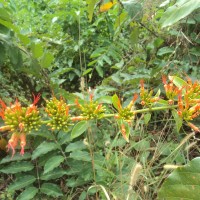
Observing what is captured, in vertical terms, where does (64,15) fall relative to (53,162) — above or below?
above

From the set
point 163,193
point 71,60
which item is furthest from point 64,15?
point 163,193

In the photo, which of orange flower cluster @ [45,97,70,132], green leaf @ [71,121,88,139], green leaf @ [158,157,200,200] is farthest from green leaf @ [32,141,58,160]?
green leaf @ [158,157,200,200]

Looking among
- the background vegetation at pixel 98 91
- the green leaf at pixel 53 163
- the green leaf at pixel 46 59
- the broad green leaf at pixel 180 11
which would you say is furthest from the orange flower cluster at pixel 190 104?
the green leaf at pixel 46 59

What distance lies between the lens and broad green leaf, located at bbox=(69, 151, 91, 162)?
54.0 inches

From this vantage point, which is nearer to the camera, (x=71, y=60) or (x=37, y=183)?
(x=37, y=183)

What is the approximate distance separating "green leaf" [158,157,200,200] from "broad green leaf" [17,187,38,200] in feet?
Result: 2.37

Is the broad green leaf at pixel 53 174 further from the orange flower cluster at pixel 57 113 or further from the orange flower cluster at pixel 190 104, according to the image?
the orange flower cluster at pixel 190 104

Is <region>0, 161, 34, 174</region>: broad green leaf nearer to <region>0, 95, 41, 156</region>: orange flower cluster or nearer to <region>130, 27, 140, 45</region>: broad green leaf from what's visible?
<region>0, 95, 41, 156</region>: orange flower cluster

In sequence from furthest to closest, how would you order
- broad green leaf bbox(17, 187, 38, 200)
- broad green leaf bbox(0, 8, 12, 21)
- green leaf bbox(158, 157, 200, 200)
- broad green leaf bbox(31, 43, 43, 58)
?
1. broad green leaf bbox(31, 43, 43, 58)
2. broad green leaf bbox(0, 8, 12, 21)
3. broad green leaf bbox(17, 187, 38, 200)
4. green leaf bbox(158, 157, 200, 200)

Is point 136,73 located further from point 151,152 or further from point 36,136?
point 36,136

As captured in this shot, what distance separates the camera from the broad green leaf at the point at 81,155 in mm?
1371

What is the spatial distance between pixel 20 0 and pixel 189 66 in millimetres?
2058

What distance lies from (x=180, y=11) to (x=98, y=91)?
0.99m

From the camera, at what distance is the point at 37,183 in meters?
1.48
